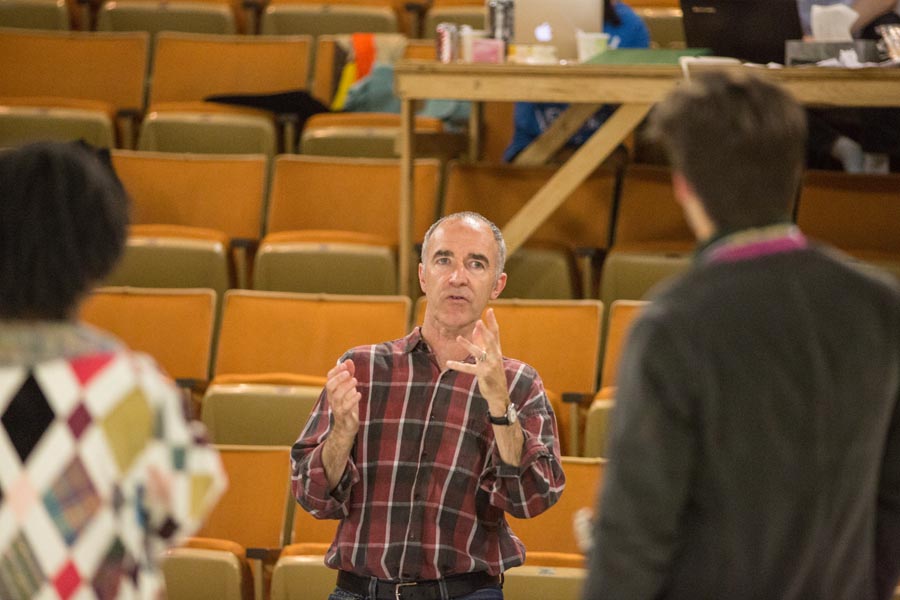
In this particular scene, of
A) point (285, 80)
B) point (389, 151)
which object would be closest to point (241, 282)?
point (389, 151)

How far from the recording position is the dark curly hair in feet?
4.68

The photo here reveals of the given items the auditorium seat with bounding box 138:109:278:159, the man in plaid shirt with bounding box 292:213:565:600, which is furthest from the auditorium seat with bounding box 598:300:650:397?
the auditorium seat with bounding box 138:109:278:159

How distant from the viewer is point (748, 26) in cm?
405

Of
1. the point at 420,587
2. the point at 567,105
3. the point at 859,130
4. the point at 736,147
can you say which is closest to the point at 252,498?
the point at 420,587

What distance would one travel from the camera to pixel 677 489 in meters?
1.40

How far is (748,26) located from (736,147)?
2.79 meters

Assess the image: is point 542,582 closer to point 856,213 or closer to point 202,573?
point 202,573

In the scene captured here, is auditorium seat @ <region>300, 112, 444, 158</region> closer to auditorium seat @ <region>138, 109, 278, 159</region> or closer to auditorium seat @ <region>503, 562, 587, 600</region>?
auditorium seat @ <region>138, 109, 278, 159</region>

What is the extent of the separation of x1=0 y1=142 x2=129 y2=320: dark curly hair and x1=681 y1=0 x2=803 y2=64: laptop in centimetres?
295

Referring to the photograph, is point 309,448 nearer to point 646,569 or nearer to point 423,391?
point 423,391

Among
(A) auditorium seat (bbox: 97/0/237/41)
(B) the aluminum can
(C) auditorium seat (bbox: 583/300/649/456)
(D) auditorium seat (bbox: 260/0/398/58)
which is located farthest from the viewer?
(A) auditorium seat (bbox: 97/0/237/41)

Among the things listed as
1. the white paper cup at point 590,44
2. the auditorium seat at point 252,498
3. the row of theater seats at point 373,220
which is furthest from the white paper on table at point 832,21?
the auditorium seat at point 252,498

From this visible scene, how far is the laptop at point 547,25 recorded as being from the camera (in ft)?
14.5

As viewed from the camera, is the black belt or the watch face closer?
the watch face
